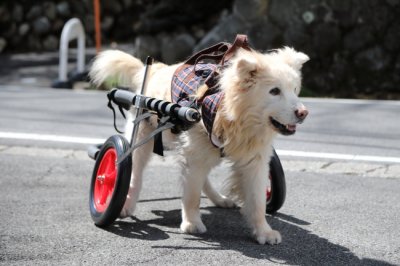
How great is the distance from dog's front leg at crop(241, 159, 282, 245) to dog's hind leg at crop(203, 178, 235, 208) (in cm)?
73

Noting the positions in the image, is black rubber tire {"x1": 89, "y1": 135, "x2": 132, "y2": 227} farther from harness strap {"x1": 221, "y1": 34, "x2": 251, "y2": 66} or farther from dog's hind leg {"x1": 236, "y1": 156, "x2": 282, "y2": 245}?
harness strap {"x1": 221, "y1": 34, "x2": 251, "y2": 66}

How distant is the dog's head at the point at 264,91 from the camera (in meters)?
3.93

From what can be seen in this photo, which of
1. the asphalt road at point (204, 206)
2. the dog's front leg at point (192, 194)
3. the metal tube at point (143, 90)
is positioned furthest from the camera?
the metal tube at point (143, 90)

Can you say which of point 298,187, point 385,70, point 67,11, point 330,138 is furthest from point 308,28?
point 67,11

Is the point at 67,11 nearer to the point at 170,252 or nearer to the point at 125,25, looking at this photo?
the point at 125,25

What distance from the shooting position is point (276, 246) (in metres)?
4.26

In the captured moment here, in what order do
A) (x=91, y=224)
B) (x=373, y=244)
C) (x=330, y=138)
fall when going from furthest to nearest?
(x=330, y=138) < (x=91, y=224) < (x=373, y=244)

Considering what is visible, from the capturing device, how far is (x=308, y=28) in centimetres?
1066

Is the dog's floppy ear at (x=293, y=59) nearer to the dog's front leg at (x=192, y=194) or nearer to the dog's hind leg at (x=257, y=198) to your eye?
the dog's hind leg at (x=257, y=198)

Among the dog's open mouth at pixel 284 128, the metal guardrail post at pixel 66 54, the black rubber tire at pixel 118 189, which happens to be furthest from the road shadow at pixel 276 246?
the metal guardrail post at pixel 66 54

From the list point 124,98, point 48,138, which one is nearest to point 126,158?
point 124,98

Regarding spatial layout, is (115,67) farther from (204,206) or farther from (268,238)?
(268,238)

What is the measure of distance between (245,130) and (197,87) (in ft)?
1.55

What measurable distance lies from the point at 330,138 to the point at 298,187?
175 cm
